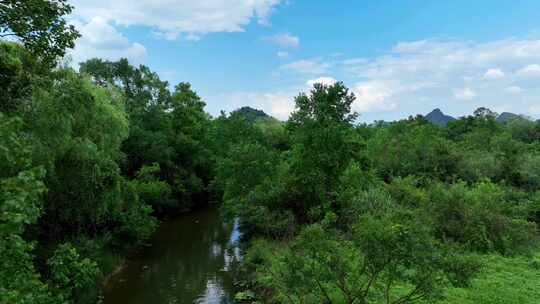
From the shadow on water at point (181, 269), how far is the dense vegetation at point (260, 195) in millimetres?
987

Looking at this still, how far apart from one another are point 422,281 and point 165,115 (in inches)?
1368

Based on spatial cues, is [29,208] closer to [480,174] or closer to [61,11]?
[61,11]

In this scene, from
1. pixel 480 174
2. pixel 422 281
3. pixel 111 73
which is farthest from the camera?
pixel 111 73

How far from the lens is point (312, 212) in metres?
21.2

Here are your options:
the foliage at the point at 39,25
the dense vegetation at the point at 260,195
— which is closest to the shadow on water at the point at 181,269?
the dense vegetation at the point at 260,195

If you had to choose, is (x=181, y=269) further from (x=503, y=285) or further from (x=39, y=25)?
(x=39, y=25)

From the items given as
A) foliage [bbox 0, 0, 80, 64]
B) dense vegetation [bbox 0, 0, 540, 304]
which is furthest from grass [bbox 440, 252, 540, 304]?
foliage [bbox 0, 0, 80, 64]

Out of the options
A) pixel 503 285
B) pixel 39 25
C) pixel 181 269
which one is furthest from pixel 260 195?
pixel 39 25

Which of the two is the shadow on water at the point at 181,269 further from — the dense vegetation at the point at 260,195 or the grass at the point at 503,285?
the grass at the point at 503,285

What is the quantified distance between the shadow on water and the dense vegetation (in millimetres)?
987

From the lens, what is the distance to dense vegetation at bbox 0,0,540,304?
7.11 metres

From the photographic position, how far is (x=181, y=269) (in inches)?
835

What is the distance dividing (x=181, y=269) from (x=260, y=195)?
19.5 ft

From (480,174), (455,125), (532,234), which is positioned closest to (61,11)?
(532,234)
